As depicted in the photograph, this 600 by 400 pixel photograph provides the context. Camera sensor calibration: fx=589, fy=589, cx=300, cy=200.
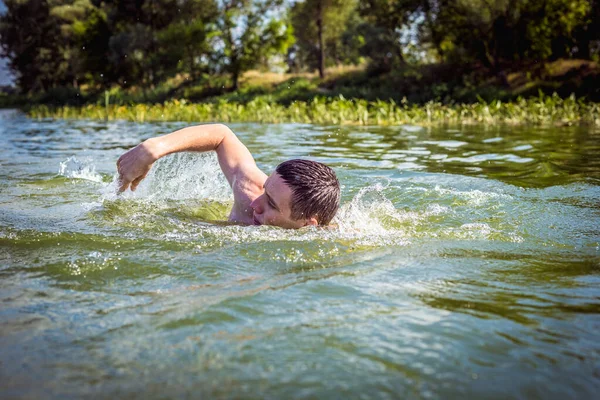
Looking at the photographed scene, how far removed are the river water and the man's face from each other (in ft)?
0.40

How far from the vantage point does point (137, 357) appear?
1830 mm

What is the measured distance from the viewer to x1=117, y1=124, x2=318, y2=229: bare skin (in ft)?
11.7

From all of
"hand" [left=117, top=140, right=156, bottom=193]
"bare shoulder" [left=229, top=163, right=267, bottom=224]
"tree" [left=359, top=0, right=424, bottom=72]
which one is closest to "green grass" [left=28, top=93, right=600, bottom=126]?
"bare shoulder" [left=229, top=163, right=267, bottom=224]

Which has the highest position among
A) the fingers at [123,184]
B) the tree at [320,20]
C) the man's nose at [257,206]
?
the tree at [320,20]

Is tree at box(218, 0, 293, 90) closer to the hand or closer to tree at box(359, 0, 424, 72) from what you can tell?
tree at box(359, 0, 424, 72)

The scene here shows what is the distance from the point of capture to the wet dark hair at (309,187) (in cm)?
348

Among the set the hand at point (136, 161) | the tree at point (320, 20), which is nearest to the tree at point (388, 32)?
the tree at point (320, 20)

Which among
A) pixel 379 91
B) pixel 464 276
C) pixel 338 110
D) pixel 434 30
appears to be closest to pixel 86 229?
pixel 464 276

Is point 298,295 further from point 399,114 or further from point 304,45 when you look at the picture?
point 304,45

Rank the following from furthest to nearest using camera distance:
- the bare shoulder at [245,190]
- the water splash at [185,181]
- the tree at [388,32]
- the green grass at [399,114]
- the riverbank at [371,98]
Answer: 1. the tree at [388,32]
2. the riverbank at [371,98]
3. the green grass at [399,114]
4. the water splash at [185,181]
5. the bare shoulder at [245,190]

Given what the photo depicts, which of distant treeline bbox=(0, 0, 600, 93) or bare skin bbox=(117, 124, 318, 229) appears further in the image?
distant treeline bbox=(0, 0, 600, 93)

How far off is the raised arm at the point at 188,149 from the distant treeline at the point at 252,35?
27.3 meters

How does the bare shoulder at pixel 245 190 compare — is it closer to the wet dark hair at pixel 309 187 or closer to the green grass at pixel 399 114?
the wet dark hair at pixel 309 187

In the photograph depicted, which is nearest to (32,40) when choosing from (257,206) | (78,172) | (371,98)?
(371,98)
